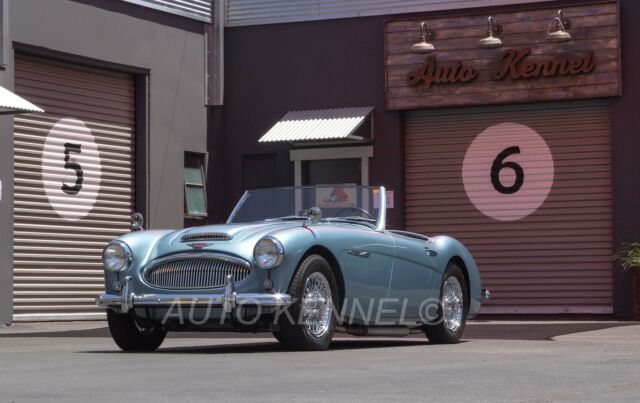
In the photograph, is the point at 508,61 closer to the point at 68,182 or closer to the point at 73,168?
the point at 73,168

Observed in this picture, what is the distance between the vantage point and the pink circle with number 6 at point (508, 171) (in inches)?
773

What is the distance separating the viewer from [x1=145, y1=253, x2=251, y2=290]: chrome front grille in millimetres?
9758

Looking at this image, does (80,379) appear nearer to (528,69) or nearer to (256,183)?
(528,69)

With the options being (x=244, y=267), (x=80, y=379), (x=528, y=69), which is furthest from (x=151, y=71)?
(x=80, y=379)

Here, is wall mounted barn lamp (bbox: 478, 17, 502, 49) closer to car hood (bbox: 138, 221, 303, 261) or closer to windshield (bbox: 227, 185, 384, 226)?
windshield (bbox: 227, 185, 384, 226)

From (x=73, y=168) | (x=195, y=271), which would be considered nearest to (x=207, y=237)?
(x=195, y=271)

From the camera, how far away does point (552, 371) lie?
25.3 ft

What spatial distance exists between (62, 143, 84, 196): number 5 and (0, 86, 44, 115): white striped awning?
6.29ft

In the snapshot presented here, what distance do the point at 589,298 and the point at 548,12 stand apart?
4072mm

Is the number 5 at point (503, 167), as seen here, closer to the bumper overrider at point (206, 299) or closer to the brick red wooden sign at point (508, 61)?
the brick red wooden sign at point (508, 61)

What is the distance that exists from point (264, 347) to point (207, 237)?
48.1 inches

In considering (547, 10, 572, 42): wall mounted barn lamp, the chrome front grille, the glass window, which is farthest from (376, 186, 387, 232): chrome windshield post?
the glass window

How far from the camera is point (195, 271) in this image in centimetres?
985

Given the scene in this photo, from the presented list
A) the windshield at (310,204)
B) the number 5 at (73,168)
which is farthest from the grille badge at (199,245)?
the number 5 at (73,168)
